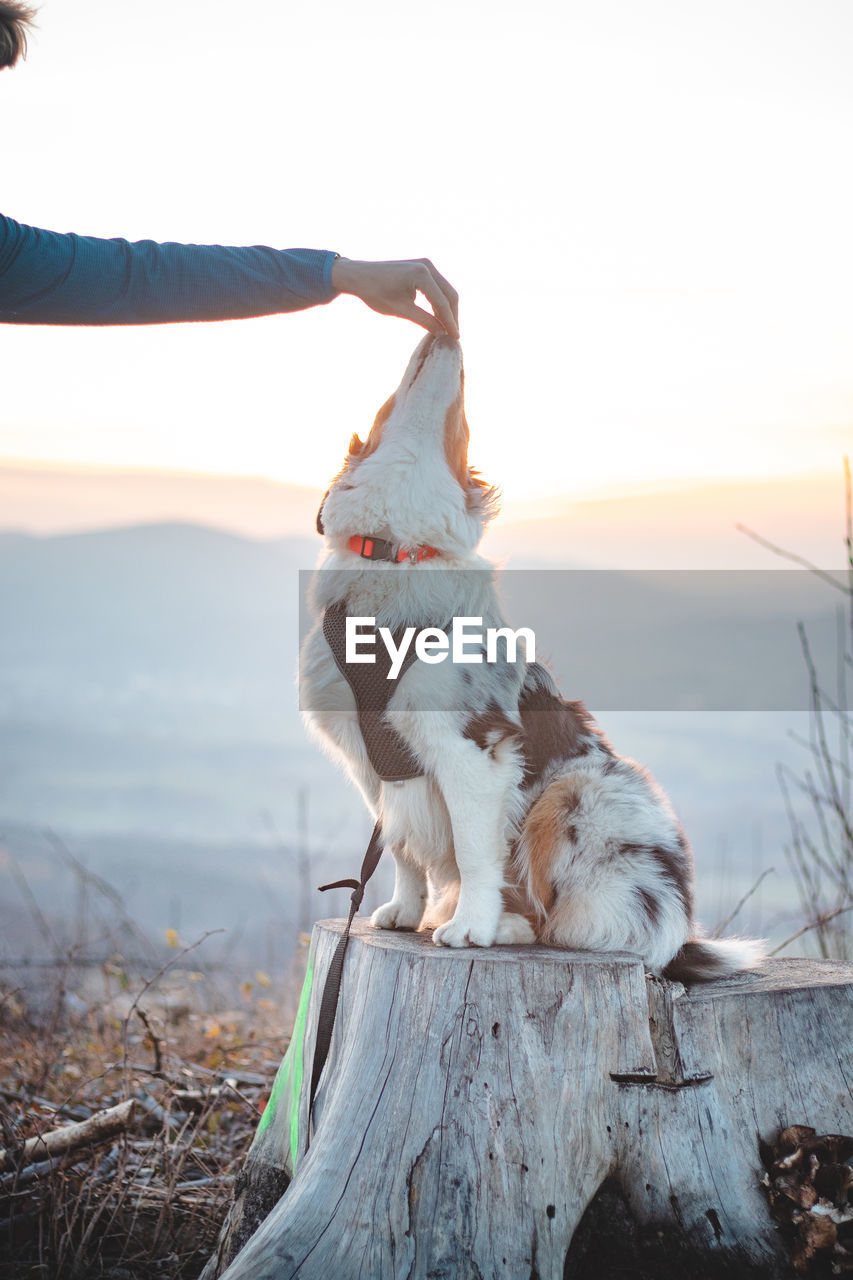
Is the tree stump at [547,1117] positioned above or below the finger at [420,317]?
below

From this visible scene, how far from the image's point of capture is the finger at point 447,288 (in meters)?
2.93

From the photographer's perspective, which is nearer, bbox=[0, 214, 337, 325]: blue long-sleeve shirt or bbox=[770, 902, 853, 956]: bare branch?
bbox=[0, 214, 337, 325]: blue long-sleeve shirt

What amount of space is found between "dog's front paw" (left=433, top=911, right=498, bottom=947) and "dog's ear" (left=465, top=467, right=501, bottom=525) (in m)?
1.32

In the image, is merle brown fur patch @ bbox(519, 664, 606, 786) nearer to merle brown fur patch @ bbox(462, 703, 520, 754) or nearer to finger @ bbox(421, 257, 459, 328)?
merle brown fur patch @ bbox(462, 703, 520, 754)

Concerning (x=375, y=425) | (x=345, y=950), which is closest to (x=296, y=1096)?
(x=345, y=950)

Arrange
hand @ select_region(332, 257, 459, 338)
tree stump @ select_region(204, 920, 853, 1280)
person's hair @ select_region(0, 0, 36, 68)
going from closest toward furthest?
tree stump @ select_region(204, 920, 853, 1280), person's hair @ select_region(0, 0, 36, 68), hand @ select_region(332, 257, 459, 338)

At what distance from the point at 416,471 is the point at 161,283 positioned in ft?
3.14

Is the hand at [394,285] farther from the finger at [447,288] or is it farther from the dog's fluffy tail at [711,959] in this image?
the dog's fluffy tail at [711,959]

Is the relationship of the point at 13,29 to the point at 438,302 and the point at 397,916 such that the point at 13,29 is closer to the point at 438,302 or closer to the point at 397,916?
the point at 438,302

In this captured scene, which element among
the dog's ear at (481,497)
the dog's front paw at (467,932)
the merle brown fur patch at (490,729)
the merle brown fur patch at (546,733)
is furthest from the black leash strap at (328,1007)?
the dog's ear at (481,497)

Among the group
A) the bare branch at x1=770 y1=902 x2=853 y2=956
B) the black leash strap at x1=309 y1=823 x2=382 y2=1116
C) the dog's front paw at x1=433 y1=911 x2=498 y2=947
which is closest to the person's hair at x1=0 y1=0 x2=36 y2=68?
the black leash strap at x1=309 y1=823 x2=382 y2=1116

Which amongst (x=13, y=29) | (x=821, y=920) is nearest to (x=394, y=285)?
(x=13, y=29)

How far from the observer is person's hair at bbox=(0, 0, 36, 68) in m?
2.55

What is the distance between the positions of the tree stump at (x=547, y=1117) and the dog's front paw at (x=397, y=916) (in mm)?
589
